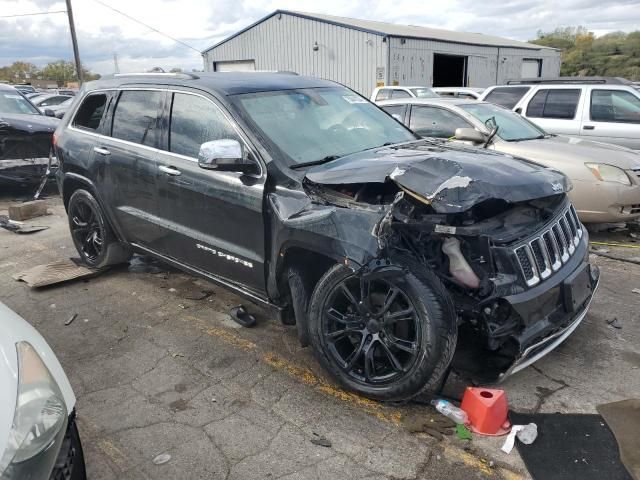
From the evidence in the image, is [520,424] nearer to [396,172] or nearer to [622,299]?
[396,172]

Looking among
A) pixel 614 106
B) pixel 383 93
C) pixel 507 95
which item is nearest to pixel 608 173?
pixel 614 106

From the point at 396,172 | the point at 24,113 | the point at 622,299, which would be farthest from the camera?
the point at 24,113

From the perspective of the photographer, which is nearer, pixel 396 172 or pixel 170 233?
pixel 396 172

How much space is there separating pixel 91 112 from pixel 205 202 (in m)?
2.03

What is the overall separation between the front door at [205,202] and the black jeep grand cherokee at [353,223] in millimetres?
13

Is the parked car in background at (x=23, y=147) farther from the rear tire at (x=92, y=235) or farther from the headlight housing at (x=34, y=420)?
the headlight housing at (x=34, y=420)

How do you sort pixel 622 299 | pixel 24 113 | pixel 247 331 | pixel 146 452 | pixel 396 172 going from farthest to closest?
1. pixel 24 113
2. pixel 622 299
3. pixel 247 331
4. pixel 396 172
5. pixel 146 452

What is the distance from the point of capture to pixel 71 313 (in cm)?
451

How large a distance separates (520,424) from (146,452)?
1.99m

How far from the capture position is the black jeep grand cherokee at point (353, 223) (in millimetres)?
2859

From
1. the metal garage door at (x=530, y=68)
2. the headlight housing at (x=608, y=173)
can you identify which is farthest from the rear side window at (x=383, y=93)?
the metal garage door at (x=530, y=68)

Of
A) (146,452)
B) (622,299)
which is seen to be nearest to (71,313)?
(146,452)

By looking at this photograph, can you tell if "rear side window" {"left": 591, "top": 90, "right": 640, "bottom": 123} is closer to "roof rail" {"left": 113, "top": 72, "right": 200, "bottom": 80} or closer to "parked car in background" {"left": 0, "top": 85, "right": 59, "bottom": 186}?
"roof rail" {"left": 113, "top": 72, "right": 200, "bottom": 80}

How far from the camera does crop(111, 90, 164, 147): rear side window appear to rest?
426cm
